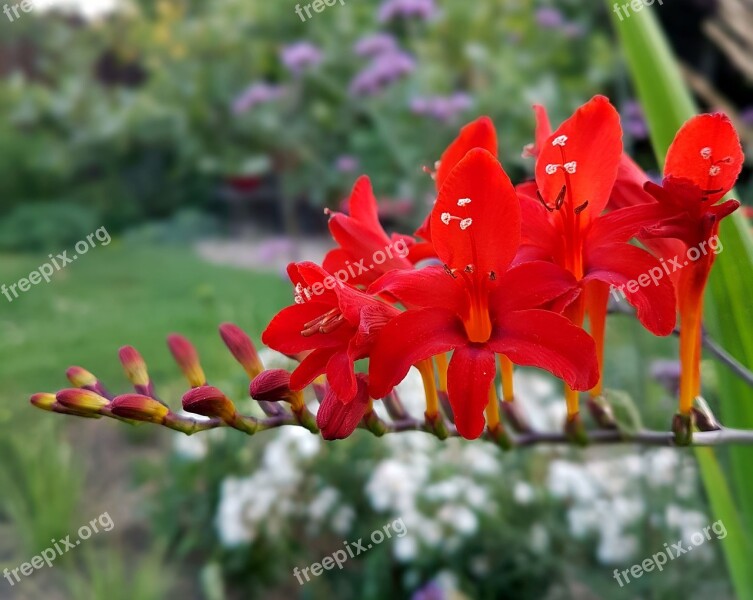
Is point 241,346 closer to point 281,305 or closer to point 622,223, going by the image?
point 622,223

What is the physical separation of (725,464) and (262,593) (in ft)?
3.88

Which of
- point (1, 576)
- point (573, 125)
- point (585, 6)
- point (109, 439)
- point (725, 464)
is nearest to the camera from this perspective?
point (573, 125)

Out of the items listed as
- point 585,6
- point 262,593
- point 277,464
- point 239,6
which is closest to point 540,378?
point 277,464

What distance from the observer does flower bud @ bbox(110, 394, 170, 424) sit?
1.42ft

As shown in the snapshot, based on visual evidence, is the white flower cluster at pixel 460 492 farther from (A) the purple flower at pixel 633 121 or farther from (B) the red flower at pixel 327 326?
(B) the red flower at pixel 327 326

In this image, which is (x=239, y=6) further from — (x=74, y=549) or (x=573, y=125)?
(x=573, y=125)

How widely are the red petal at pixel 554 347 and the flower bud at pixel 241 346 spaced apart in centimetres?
20

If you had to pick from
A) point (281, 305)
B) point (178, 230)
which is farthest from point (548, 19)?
point (178, 230)

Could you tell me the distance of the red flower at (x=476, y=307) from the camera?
1.15ft

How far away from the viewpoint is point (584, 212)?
0.40 meters

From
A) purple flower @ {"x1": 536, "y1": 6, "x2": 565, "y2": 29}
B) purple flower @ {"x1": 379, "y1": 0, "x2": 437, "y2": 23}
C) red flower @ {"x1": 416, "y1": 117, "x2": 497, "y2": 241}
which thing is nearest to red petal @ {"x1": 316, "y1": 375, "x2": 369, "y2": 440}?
red flower @ {"x1": 416, "y1": 117, "x2": 497, "y2": 241}

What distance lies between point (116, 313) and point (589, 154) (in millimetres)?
3412

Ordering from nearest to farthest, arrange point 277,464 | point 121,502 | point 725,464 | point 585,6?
point 725,464 < point 277,464 < point 121,502 < point 585,6

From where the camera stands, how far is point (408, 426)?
48 cm
